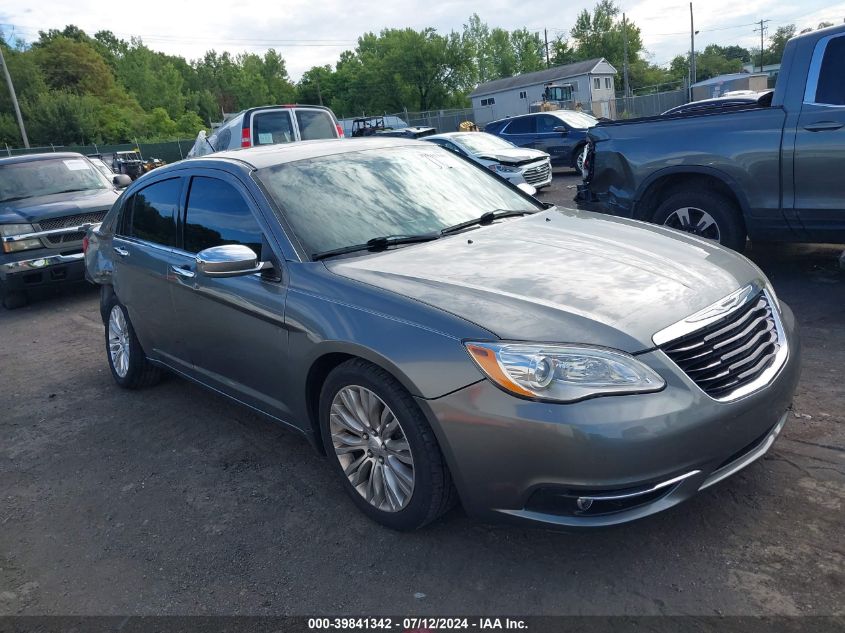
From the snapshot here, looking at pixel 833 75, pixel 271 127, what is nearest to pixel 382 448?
pixel 833 75

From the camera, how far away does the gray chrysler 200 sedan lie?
245 cm

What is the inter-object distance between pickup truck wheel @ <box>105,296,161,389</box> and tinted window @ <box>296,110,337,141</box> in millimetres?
8336

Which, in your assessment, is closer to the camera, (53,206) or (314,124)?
(53,206)

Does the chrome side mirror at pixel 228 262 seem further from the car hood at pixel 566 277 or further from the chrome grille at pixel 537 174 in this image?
the chrome grille at pixel 537 174

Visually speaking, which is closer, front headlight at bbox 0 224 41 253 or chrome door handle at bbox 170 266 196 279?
chrome door handle at bbox 170 266 196 279

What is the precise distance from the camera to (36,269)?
27.4 ft

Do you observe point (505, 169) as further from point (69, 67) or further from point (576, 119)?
point (69, 67)

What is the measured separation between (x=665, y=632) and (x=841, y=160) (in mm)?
4428

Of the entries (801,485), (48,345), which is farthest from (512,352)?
(48,345)

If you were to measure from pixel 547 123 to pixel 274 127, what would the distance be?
7.96 metres

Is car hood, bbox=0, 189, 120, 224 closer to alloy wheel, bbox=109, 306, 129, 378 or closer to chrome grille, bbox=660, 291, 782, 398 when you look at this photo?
alloy wheel, bbox=109, 306, 129, 378

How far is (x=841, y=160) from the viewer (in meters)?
5.29

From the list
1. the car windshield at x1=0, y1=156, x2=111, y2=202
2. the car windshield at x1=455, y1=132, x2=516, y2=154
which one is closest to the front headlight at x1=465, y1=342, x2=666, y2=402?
the car windshield at x1=0, y1=156, x2=111, y2=202

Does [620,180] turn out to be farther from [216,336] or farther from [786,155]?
[216,336]
